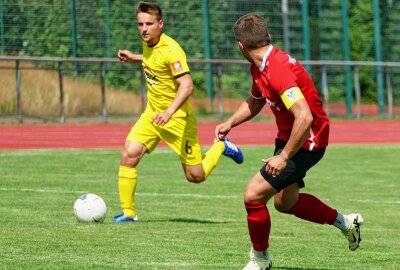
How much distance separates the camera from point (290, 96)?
24.7 ft

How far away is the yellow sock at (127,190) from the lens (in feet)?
36.8

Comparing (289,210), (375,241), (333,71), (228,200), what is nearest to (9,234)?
(289,210)

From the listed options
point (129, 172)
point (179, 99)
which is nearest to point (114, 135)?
point (129, 172)

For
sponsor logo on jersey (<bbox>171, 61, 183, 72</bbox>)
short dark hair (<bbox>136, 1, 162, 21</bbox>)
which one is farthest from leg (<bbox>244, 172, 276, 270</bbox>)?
short dark hair (<bbox>136, 1, 162, 21</bbox>)

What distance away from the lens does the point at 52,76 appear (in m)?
28.4

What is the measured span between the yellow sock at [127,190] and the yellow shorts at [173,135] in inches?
13.0

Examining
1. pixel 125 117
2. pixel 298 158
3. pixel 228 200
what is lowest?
pixel 125 117

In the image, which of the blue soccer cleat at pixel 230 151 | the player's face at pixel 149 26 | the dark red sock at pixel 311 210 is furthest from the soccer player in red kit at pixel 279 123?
the blue soccer cleat at pixel 230 151

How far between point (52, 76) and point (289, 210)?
67.0ft

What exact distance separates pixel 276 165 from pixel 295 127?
0.29m

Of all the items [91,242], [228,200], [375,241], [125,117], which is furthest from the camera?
[125,117]

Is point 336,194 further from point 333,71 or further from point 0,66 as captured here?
point 333,71

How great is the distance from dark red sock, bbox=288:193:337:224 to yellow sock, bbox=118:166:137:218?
117 inches

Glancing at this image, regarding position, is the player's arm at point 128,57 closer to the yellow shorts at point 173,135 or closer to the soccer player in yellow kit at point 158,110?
the soccer player in yellow kit at point 158,110
